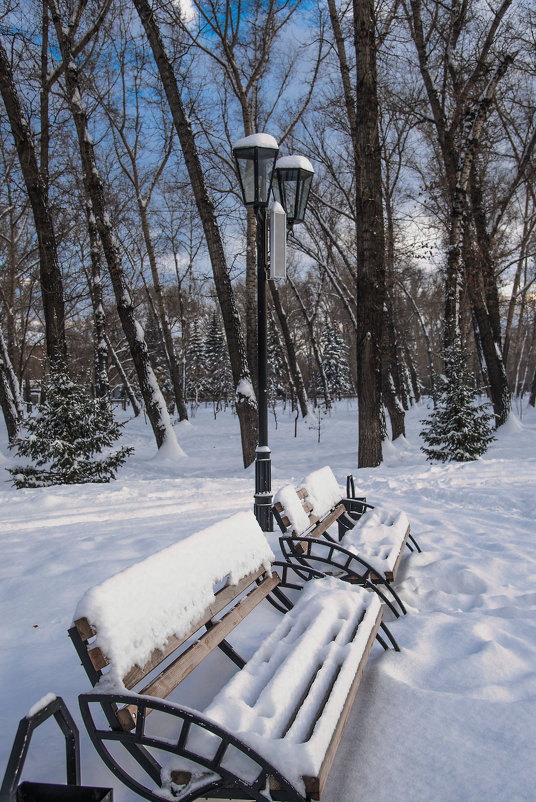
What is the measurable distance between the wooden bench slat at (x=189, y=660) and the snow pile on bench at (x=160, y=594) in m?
0.09

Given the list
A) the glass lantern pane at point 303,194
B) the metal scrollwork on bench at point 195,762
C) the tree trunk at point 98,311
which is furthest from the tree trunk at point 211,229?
the metal scrollwork on bench at point 195,762

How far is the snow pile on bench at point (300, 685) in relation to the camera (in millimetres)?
1862

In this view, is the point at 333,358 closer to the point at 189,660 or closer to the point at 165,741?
the point at 189,660

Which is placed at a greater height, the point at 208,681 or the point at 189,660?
the point at 189,660

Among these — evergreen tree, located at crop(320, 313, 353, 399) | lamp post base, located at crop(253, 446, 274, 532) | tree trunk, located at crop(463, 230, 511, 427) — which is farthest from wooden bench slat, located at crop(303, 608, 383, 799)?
evergreen tree, located at crop(320, 313, 353, 399)

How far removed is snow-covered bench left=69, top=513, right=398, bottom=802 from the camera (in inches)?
72.4

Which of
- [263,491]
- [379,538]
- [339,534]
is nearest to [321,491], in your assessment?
[379,538]

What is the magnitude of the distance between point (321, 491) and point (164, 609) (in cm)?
280

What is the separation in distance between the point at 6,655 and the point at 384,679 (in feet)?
6.98

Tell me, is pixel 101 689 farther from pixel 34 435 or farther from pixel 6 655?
pixel 34 435

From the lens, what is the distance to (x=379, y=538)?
4.48 m

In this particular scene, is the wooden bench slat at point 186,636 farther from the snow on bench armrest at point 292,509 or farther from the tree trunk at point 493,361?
the tree trunk at point 493,361

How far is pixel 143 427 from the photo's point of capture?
2775 cm

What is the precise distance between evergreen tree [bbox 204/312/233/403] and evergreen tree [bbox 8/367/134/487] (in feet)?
121
